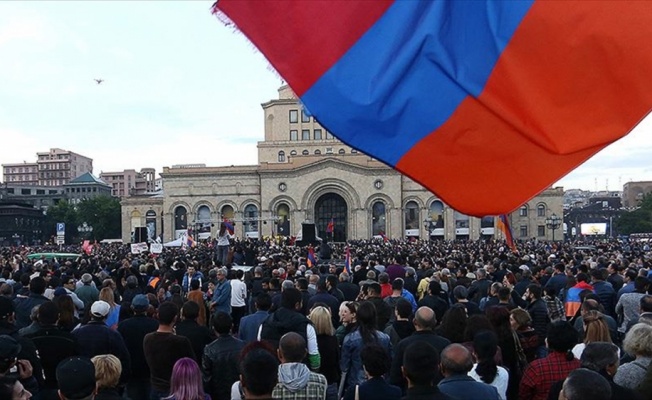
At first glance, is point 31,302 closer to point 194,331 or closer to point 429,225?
point 194,331

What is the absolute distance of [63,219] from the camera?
101 m

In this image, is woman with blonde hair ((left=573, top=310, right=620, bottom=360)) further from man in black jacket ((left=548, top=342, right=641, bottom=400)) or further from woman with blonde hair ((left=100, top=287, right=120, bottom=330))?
woman with blonde hair ((left=100, top=287, right=120, bottom=330))

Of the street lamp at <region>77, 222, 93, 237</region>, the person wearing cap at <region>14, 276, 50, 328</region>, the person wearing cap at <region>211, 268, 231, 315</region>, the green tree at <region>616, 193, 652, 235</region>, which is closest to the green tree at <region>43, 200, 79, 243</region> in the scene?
the street lamp at <region>77, 222, 93, 237</region>

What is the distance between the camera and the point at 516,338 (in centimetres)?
751

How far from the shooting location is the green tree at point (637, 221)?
85438 millimetres

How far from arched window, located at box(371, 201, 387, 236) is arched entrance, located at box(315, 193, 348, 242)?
3.13m

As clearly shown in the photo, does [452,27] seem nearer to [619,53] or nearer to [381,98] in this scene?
[381,98]

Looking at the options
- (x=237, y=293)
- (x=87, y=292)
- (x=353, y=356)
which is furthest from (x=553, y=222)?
(x=353, y=356)

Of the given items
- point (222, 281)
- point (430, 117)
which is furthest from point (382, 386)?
point (222, 281)

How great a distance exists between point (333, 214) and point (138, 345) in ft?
227

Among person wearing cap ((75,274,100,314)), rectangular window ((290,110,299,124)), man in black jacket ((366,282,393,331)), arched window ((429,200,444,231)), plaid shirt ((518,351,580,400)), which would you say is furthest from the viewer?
rectangular window ((290,110,299,124))

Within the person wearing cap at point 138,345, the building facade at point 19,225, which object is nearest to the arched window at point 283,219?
the building facade at point 19,225

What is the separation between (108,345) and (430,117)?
469cm

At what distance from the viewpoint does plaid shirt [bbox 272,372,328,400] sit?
5.57 metres
